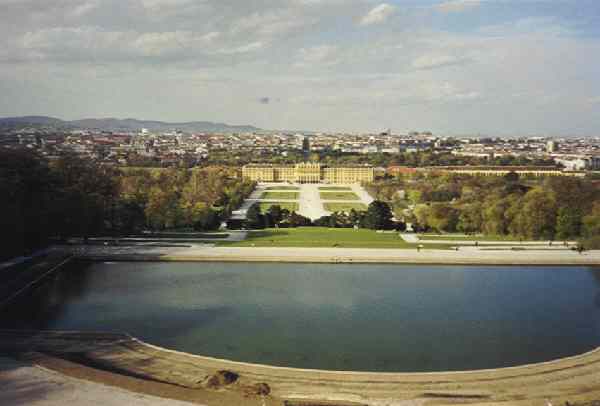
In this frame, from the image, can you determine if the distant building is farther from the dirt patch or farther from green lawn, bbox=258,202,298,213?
the dirt patch

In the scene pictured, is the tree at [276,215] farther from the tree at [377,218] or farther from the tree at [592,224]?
the tree at [592,224]

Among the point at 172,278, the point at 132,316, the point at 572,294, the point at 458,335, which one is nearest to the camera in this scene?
the point at 458,335

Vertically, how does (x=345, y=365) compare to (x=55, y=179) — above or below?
below

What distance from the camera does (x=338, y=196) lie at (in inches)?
1764

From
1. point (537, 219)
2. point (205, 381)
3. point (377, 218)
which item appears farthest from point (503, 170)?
point (205, 381)

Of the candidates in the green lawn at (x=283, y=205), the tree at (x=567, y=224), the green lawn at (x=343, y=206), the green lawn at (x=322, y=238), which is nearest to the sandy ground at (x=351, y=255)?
the green lawn at (x=322, y=238)

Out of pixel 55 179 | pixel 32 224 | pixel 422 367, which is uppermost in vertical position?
pixel 55 179

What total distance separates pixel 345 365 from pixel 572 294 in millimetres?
9030

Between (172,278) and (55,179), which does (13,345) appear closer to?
(172,278)

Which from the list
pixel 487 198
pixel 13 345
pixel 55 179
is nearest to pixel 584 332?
pixel 13 345

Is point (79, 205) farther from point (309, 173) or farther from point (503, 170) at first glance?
point (503, 170)

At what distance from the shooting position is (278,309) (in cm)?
1541

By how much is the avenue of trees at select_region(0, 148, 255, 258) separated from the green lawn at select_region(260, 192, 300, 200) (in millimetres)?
8901

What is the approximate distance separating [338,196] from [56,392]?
117ft
